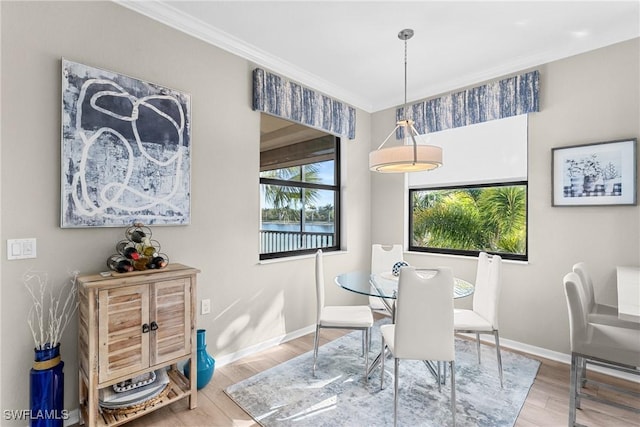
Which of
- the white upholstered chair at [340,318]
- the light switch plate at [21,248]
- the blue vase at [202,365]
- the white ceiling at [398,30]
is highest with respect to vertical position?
the white ceiling at [398,30]

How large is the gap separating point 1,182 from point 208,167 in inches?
47.5

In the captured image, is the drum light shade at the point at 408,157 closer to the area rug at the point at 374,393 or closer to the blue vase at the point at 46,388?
the area rug at the point at 374,393

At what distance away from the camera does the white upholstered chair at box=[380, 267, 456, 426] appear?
1.82 meters

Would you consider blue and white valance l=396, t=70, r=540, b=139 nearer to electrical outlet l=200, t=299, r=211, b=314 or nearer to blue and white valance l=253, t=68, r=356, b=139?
blue and white valance l=253, t=68, r=356, b=139

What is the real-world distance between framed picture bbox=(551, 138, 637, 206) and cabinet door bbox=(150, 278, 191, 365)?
3.15m

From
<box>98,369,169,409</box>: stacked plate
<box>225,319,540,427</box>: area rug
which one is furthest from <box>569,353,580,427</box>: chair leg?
<box>98,369,169,409</box>: stacked plate

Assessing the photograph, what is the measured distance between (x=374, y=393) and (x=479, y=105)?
9.47 feet

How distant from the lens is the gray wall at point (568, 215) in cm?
244

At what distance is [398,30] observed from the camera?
8.17 ft

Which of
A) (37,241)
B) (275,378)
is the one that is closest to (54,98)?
(37,241)

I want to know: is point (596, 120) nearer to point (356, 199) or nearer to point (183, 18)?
point (356, 199)

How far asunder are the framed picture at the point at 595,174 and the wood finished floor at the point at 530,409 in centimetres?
143

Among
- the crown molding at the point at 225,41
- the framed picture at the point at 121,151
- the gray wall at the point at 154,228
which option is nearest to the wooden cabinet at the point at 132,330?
the gray wall at the point at 154,228

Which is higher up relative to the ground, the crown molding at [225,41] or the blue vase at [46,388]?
the crown molding at [225,41]
